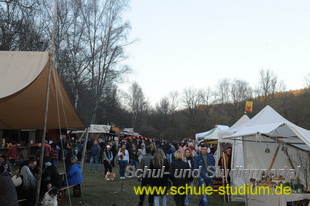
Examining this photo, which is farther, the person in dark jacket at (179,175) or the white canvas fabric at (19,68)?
the person in dark jacket at (179,175)

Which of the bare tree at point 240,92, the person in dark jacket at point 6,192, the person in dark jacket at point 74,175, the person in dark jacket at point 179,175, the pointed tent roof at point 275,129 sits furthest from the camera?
the bare tree at point 240,92

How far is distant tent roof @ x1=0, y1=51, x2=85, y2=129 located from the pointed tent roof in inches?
194

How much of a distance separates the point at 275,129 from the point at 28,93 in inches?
246

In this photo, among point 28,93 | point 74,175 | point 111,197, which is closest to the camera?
point 28,93

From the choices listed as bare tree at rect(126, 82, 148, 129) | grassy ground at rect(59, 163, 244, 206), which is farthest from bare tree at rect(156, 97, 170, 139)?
grassy ground at rect(59, 163, 244, 206)

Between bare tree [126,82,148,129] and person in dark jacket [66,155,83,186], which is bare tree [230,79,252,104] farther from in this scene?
person in dark jacket [66,155,83,186]

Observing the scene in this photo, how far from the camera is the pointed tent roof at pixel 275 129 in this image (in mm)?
7860

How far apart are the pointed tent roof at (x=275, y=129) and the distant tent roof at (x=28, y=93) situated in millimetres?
4927

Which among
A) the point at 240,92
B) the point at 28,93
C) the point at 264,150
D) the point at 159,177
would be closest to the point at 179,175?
the point at 159,177

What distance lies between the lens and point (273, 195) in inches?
299

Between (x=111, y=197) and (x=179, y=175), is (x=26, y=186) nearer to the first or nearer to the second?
(x=179, y=175)

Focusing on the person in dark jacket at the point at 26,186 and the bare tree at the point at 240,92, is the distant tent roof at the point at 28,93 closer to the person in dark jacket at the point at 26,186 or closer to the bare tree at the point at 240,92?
the person in dark jacket at the point at 26,186

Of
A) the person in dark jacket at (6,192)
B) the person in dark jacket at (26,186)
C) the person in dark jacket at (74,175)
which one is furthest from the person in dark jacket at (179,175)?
the person in dark jacket at (74,175)

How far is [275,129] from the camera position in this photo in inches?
341
